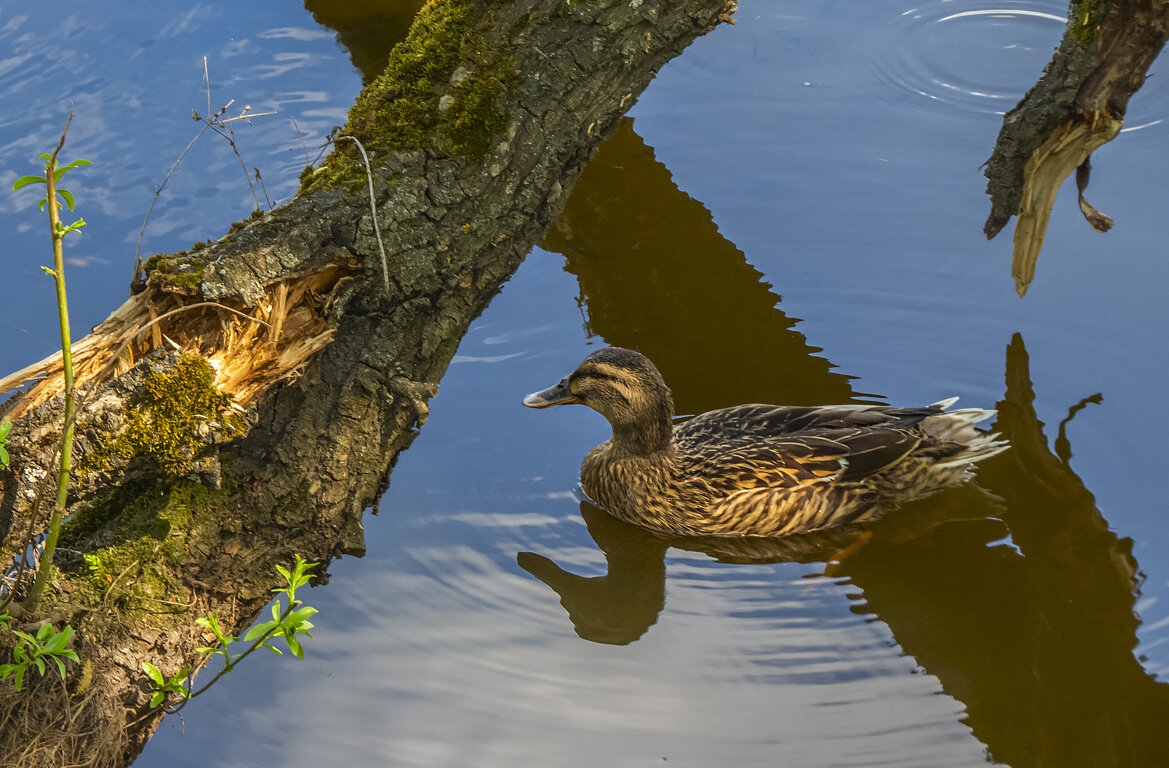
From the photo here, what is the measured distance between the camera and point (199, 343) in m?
3.40

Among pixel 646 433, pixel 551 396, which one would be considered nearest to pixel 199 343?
pixel 551 396

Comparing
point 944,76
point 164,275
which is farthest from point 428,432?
point 944,76

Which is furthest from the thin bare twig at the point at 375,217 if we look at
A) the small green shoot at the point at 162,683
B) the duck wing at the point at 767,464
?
the duck wing at the point at 767,464

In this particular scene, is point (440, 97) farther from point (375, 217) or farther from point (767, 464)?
point (767, 464)

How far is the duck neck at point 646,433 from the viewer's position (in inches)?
206

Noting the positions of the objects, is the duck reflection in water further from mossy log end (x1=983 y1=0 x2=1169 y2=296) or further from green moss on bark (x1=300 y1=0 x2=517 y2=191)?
green moss on bark (x1=300 y1=0 x2=517 y2=191)

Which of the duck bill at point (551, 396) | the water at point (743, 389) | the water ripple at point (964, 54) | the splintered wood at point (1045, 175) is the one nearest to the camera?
the water at point (743, 389)

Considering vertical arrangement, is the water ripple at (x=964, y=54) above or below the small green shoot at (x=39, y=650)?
above

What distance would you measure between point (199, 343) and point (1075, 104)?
3687 millimetres

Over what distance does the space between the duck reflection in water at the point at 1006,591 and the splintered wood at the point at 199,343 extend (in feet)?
5.75

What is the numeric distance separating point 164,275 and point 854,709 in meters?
2.98

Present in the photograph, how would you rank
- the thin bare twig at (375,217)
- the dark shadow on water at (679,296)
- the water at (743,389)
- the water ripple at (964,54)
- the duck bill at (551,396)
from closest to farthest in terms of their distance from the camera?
the thin bare twig at (375,217), the water at (743,389), the duck bill at (551,396), the dark shadow on water at (679,296), the water ripple at (964,54)

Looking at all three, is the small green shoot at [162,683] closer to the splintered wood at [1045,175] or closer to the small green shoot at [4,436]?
the small green shoot at [4,436]

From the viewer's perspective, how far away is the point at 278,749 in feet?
13.0
